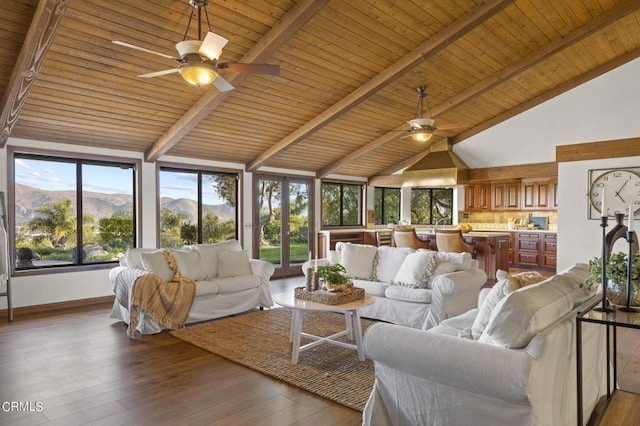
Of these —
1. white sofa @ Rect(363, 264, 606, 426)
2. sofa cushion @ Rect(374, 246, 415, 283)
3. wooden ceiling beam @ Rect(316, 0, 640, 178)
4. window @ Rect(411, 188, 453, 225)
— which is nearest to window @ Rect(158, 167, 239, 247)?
wooden ceiling beam @ Rect(316, 0, 640, 178)

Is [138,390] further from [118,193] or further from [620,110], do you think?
[620,110]

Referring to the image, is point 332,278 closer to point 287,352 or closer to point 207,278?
point 287,352

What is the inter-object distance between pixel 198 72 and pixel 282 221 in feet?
18.0

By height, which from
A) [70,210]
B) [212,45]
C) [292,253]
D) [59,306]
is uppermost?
[212,45]

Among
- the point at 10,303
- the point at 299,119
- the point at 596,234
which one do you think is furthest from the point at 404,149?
the point at 10,303

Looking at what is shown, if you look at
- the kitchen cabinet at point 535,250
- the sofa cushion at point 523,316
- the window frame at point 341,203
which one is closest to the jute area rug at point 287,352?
the sofa cushion at point 523,316

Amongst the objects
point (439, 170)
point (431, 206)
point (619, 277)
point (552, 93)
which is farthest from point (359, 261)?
point (431, 206)

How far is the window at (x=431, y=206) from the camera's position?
11.0 metres

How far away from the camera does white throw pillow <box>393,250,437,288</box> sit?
4746 millimetres

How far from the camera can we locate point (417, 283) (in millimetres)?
4723

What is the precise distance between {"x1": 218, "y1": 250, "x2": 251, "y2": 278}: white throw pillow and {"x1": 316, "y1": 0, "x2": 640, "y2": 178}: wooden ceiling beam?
2964 millimetres

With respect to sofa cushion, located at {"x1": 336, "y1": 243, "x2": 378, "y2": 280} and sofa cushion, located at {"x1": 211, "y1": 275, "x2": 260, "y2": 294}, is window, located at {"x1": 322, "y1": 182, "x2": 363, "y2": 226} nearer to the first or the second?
sofa cushion, located at {"x1": 336, "y1": 243, "x2": 378, "y2": 280}

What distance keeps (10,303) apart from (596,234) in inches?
291

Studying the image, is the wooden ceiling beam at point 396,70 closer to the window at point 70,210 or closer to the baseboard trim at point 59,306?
the window at point 70,210
